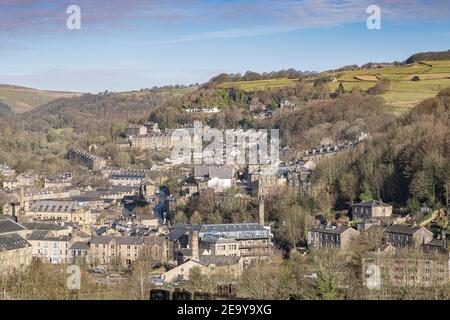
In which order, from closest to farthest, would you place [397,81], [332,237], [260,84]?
[332,237], [397,81], [260,84]

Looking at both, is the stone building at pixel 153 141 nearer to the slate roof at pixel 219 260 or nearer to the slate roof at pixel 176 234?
the slate roof at pixel 176 234

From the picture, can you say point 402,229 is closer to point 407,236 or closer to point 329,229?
point 407,236

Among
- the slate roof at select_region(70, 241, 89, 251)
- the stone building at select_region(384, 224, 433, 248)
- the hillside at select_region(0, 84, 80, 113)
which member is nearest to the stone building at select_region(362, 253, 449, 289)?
the stone building at select_region(384, 224, 433, 248)

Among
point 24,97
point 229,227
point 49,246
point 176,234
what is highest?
point 24,97

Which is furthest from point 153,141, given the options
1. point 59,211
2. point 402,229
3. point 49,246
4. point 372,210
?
point 402,229

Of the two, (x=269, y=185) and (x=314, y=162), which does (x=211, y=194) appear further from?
(x=314, y=162)
